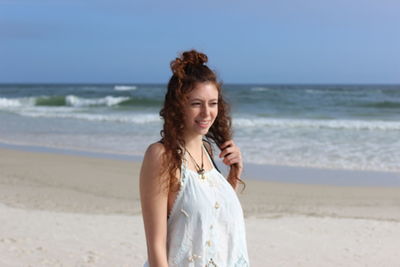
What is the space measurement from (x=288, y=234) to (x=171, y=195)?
13.9 feet

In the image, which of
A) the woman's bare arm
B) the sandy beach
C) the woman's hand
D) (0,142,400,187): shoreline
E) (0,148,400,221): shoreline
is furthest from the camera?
(0,142,400,187): shoreline

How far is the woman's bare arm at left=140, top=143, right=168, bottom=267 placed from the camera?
1.97 m

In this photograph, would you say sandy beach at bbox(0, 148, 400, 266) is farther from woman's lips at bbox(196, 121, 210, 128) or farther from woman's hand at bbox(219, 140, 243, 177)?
woman's lips at bbox(196, 121, 210, 128)

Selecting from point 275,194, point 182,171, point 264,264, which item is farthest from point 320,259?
point 182,171

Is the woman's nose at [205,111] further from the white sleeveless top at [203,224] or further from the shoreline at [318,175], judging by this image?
the shoreline at [318,175]

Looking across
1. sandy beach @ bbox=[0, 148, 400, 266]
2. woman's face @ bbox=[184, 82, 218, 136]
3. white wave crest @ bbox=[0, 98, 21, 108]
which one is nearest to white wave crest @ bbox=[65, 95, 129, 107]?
white wave crest @ bbox=[0, 98, 21, 108]

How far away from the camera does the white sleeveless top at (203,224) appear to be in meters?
2.03

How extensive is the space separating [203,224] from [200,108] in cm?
43

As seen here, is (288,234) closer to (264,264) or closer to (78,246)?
(264,264)

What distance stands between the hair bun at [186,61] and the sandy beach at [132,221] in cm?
330

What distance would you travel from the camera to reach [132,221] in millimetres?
6582

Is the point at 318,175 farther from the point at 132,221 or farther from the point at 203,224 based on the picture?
the point at 203,224

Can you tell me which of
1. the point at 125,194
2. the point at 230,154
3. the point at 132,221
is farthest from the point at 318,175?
the point at 230,154

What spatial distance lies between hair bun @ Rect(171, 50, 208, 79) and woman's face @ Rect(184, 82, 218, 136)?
0.26 ft
